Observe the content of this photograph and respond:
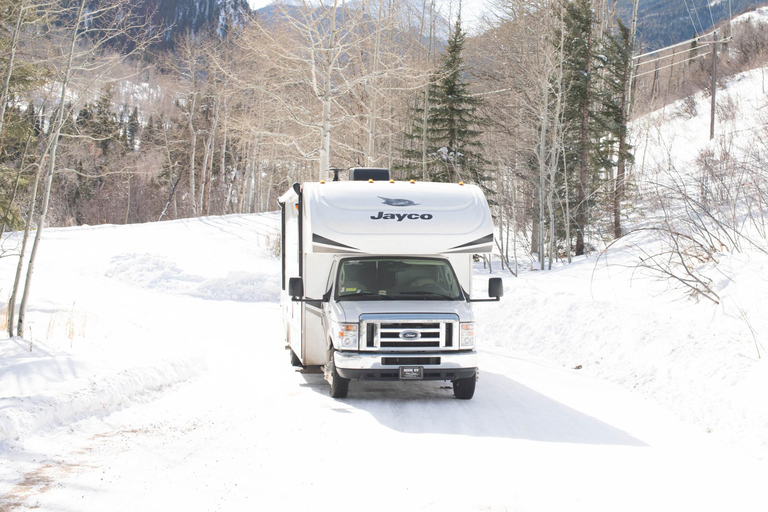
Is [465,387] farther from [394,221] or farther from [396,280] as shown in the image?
[394,221]

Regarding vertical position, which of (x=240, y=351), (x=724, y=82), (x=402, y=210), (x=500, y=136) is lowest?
(x=240, y=351)

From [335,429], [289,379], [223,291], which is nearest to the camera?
[335,429]

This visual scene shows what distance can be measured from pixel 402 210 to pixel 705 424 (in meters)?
4.87

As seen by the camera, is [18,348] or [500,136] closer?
[18,348]

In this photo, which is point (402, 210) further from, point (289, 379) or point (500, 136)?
point (500, 136)

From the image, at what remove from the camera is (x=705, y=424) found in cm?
806

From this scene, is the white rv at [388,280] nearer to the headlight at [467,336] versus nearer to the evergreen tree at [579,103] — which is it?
the headlight at [467,336]

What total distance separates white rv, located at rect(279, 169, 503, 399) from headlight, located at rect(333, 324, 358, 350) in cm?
1

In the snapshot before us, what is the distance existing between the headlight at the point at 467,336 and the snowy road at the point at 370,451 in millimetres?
836

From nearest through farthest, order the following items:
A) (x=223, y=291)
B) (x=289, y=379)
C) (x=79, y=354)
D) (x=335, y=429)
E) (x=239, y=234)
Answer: (x=335, y=429)
(x=79, y=354)
(x=289, y=379)
(x=223, y=291)
(x=239, y=234)

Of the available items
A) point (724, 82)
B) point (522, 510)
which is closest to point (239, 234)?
point (522, 510)

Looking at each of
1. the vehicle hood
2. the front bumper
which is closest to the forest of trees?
the vehicle hood

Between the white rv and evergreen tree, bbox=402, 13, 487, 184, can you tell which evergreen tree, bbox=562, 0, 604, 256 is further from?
the white rv

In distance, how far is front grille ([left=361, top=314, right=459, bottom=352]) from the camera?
29.5 feet
